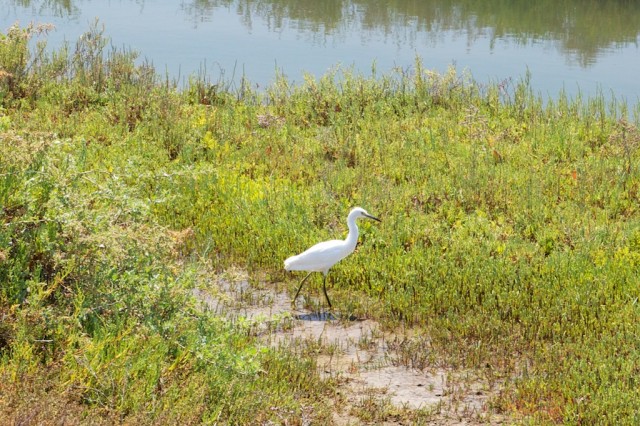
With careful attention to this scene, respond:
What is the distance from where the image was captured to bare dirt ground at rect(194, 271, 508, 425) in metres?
6.80

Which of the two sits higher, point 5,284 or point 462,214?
point 5,284

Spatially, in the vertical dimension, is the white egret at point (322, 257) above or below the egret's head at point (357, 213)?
below

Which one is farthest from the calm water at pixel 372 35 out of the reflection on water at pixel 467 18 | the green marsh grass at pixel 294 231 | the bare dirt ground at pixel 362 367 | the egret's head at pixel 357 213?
the bare dirt ground at pixel 362 367

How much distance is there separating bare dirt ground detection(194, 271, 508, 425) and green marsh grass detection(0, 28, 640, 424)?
0.14m

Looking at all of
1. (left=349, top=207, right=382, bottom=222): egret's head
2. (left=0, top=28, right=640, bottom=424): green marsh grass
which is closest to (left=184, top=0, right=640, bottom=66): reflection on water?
(left=0, top=28, right=640, bottom=424): green marsh grass

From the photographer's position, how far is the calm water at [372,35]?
1895 cm

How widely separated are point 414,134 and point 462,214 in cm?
273

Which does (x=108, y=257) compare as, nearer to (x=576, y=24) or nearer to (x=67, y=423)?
(x=67, y=423)

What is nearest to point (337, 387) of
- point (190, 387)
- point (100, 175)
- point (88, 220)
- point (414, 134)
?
point (190, 387)

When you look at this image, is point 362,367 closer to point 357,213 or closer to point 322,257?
point 322,257

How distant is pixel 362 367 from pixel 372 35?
16.2m

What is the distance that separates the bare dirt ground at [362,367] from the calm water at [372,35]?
8.71 m

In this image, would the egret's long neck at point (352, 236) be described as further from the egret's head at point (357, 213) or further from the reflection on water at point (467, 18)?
the reflection on water at point (467, 18)

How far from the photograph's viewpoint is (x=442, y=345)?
7.87 metres
